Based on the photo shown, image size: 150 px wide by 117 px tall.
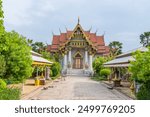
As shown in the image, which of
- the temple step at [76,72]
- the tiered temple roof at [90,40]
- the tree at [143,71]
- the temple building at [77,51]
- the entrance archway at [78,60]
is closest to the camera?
the tree at [143,71]

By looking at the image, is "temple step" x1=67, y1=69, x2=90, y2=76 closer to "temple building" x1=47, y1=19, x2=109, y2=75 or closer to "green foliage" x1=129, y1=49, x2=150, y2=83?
"temple building" x1=47, y1=19, x2=109, y2=75

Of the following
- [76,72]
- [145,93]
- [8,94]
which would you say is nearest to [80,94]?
[145,93]

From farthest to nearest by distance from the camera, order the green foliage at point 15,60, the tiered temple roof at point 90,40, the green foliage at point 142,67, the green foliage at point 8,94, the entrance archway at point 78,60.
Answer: the tiered temple roof at point 90,40 < the entrance archway at point 78,60 < the green foliage at point 15,60 < the green foliage at point 142,67 < the green foliage at point 8,94

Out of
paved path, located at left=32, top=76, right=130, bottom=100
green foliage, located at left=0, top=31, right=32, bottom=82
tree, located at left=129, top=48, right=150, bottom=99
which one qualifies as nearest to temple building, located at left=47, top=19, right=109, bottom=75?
paved path, located at left=32, top=76, right=130, bottom=100

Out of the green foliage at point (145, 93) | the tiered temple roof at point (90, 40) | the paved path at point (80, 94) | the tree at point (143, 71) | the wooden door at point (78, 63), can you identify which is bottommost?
the paved path at point (80, 94)

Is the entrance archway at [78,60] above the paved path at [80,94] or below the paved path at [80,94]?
above

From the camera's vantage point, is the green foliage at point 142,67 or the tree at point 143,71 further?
the green foliage at point 142,67

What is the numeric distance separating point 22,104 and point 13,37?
1135 centimetres

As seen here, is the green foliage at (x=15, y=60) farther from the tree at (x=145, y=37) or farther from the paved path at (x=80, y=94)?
the tree at (x=145, y=37)

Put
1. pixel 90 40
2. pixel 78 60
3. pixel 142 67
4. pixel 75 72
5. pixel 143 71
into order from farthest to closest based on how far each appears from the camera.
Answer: pixel 90 40 → pixel 78 60 → pixel 75 72 → pixel 142 67 → pixel 143 71

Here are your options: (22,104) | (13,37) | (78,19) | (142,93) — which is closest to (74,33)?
(78,19)

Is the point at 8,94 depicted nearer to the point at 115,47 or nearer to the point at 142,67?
the point at 142,67

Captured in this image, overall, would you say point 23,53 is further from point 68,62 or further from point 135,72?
point 68,62

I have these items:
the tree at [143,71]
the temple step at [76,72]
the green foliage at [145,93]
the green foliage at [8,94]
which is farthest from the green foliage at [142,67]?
the temple step at [76,72]
